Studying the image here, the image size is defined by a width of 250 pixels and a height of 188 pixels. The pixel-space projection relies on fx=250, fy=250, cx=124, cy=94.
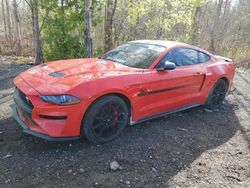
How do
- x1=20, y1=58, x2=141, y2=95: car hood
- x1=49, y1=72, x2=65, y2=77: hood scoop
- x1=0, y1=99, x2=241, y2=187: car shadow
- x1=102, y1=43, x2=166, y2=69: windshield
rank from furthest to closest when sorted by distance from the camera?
x1=102, y1=43, x2=166, y2=69: windshield, x1=49, y1=72, x2=65, y2=77: hood scoop, x1=20, y1=58, x2=141, y2=95: car hood, x1=0, y1=99, x2=241, y2=187: car shadow

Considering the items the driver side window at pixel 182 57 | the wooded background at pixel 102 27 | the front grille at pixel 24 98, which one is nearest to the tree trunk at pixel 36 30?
the wooded background at pixel 102 27

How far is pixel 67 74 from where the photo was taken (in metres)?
3.64

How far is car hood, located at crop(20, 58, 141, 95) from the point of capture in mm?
3318

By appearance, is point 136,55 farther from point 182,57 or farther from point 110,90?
point 110,90

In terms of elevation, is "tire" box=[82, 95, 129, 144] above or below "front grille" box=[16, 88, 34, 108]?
below

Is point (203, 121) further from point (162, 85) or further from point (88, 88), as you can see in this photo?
point (88, 88)

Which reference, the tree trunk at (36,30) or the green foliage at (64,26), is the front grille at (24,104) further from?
the tree trunk at (36,30)

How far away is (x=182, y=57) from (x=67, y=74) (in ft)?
7.37

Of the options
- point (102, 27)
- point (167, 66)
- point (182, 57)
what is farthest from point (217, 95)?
point (102, 27)

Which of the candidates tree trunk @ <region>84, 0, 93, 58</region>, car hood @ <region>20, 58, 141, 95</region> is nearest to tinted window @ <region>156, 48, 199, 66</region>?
car hood @ <region>20, 58, 141, 95</region>

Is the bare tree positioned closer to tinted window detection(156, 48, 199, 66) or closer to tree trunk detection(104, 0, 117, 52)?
tree trunk detection(104, 0, 117, 52)

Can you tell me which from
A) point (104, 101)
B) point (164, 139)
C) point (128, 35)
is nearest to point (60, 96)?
point (104, 101)

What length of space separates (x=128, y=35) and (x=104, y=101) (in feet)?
33.5

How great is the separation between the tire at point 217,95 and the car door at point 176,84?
1.71ft
